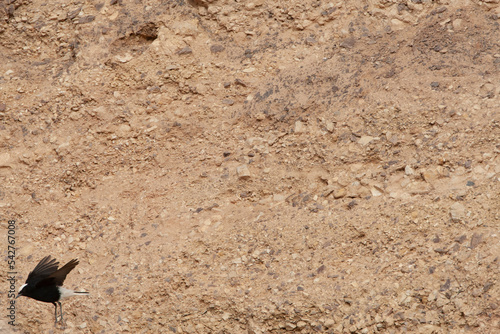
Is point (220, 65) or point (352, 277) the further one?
point (220, 65)

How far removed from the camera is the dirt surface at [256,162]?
421 cm

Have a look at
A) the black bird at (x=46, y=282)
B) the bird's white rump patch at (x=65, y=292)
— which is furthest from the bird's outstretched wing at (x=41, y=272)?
the bird's white rump patch at (x=65, y=292)

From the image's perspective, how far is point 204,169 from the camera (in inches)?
198

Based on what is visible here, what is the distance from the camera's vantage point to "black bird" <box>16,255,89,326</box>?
4395mm

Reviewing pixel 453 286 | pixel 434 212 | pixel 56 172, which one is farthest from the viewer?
pixel 56 172

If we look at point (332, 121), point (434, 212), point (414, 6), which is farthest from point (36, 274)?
point (414, 6)

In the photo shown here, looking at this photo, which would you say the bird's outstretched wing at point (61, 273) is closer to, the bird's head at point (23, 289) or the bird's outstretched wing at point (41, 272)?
the bird's outstretched wing at point (41, 272)

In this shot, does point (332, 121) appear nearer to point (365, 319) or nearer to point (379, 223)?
point (379, 223)

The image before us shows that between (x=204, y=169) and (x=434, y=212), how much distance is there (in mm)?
1888

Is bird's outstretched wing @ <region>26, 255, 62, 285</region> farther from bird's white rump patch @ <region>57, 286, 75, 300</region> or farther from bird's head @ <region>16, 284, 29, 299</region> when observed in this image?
bird's white rump patch @ <region>57, 286, 75, 300</region>

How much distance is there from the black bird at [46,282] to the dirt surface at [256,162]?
0.24 metres

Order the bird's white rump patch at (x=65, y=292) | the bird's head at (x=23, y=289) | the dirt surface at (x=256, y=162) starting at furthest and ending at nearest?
the bird's white rump patch at (x=65, y=292) → the bird's head at (x=23, y=289) → the dirt surface at (x=256, y=162)

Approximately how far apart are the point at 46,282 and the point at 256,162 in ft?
6.14

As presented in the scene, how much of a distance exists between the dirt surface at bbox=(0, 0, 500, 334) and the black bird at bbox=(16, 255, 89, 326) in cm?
24
